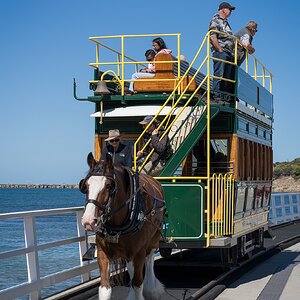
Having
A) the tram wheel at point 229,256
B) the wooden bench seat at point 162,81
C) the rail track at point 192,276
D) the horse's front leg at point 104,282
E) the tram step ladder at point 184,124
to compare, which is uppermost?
the wooden bench seat at point 162,81

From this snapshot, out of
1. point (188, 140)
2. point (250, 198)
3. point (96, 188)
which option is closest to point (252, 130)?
point (250, 198)

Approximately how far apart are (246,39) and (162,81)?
99.7 inches

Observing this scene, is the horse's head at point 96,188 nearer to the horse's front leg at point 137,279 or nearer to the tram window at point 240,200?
the horse's front leg at point 137,279

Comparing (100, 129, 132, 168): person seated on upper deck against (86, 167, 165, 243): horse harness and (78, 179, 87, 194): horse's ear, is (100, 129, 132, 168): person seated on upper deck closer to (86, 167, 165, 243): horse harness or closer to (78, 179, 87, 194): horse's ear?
(86, 167, 165, 243): horse harness

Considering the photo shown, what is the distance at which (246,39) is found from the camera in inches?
560

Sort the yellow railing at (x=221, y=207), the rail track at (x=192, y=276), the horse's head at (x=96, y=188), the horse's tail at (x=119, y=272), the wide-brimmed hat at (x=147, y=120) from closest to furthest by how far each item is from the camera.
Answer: the horse's head at (x=96, y=188)
the horse's tail at (x=119, y=272)
the rail track at (x=192, y=276)
the yellow railing at (x=221, y=207)
the wide-brimmed hat at (x=147, y=120)

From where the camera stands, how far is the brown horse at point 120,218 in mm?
7996

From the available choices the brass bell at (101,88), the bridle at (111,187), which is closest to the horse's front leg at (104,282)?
the bridle at (111,187)

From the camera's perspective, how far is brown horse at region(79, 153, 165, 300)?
26.2 feet

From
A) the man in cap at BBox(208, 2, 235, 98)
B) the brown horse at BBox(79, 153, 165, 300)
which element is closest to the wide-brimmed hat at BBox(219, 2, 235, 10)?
the man in cap at BBox(208, 2, 235, 98)

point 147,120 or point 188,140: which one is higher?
point 147,120

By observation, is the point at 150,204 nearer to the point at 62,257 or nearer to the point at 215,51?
the point at 215,51

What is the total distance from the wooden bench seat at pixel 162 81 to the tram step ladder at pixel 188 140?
827 millimetres

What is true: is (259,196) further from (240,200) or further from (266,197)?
(240,200)
